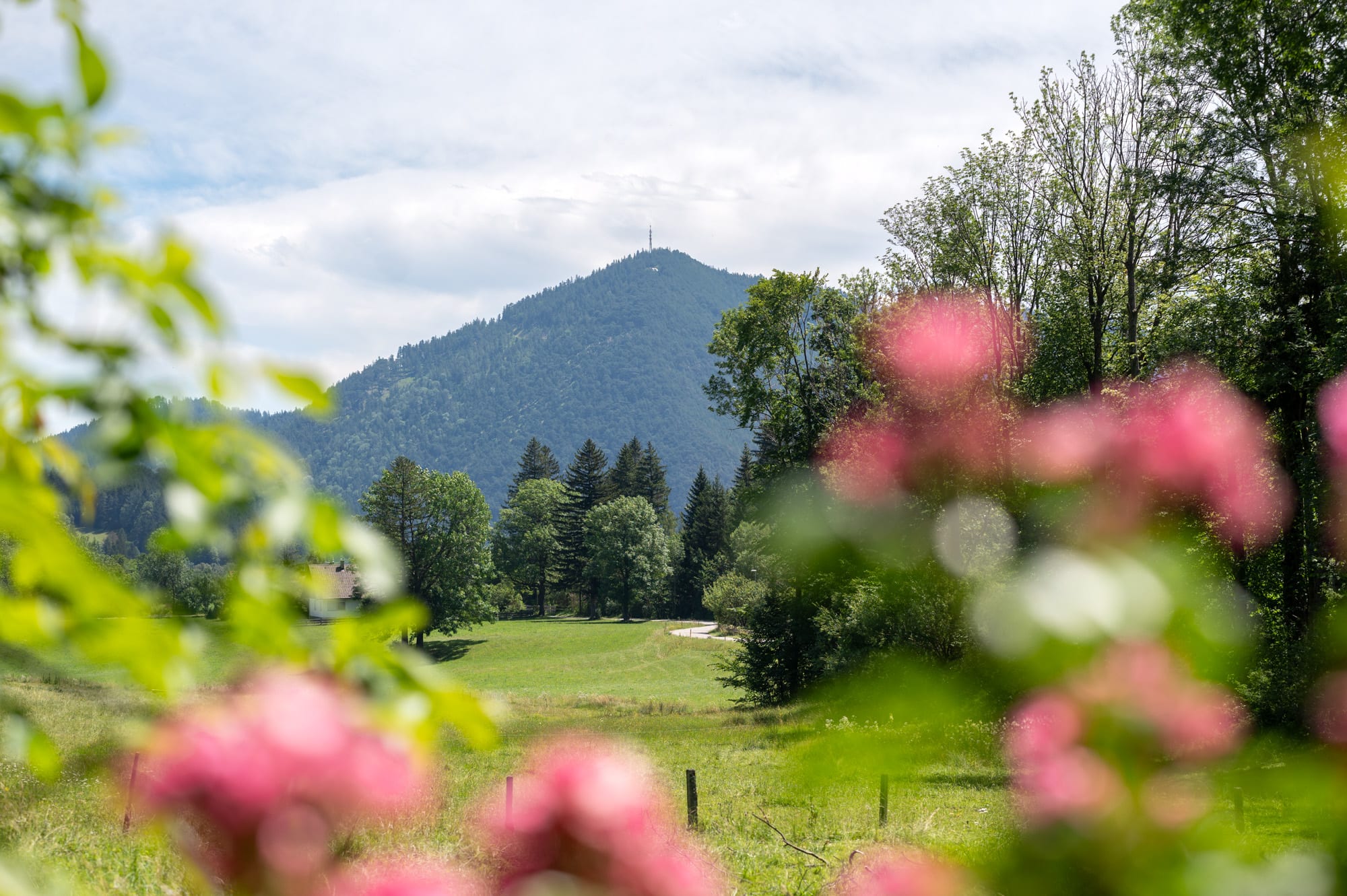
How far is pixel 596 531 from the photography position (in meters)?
85.4

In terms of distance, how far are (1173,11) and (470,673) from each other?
47.7m

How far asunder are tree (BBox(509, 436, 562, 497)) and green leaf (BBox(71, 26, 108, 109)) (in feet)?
328

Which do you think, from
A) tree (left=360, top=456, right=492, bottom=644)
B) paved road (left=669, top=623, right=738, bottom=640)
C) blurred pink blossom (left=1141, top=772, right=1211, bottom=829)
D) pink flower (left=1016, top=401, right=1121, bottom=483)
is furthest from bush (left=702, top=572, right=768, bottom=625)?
blurred pink blossom (left=1141, top=772, right=1211, bottom=829)

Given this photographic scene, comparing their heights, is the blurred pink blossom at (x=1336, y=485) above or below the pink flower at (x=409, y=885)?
above

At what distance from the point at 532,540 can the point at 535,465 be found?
596 inches

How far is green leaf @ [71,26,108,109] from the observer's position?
82 centimetres

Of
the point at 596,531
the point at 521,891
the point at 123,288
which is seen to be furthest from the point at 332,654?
the point at 596,531

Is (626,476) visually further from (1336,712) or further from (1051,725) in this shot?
(1051,725)

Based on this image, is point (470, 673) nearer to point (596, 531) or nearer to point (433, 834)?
point (596, 531)

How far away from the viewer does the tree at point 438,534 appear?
193 feet

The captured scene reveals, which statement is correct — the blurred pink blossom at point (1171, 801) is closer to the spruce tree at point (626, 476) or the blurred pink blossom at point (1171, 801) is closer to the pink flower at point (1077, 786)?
the pink flower at point (1077, 786)

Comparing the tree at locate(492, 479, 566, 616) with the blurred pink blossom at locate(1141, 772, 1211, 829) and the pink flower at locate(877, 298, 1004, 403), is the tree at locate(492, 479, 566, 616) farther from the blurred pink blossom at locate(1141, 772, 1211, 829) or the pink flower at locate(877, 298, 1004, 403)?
the blurred pink blossom at locate(1141, 772, 1211, 829)

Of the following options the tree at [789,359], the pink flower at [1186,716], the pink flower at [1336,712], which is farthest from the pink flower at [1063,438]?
the pink flower at [1186,716]

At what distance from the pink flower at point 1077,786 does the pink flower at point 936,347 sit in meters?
22.3
